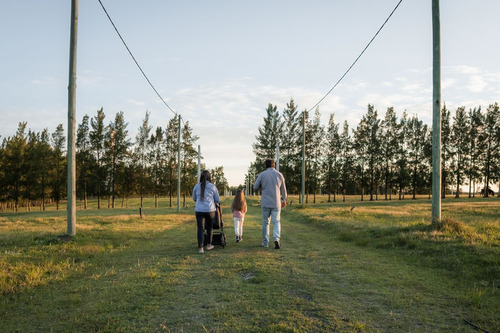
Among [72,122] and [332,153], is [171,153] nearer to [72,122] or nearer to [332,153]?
[332,153]

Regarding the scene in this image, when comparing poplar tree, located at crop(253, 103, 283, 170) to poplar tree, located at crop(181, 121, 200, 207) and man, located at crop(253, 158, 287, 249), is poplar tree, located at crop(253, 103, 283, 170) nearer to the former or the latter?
poplar tree, located at crop(181, 121, 200, 207)

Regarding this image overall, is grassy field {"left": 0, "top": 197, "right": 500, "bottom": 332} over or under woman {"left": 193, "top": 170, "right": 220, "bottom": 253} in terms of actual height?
under

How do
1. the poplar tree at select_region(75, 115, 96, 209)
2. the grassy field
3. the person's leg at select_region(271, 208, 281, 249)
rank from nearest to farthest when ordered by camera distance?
the grassy field → the person's leg at select_region(271, 208, 281, 249) → the poplar tree at select_region(75, 115, 96, 209)

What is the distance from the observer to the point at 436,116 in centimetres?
1116

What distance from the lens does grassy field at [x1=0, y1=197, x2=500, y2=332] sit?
389 cm

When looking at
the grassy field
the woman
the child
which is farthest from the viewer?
the child

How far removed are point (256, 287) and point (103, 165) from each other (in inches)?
1984

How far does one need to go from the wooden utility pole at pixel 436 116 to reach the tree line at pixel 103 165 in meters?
43.7

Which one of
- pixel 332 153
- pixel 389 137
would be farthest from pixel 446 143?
pixel 332 153

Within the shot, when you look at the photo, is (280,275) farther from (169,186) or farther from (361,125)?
(361,125)

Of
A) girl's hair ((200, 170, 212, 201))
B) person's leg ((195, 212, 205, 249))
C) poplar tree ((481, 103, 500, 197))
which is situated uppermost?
poplar tree ((481, 103, 500, 197))

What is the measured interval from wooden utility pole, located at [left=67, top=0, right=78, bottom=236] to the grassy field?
4.60ft

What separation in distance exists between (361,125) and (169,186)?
1373 inches

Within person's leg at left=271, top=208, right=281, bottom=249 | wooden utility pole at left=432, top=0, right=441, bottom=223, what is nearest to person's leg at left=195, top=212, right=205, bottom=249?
person's leg at left=271, top=208, right=281, bottom=249
